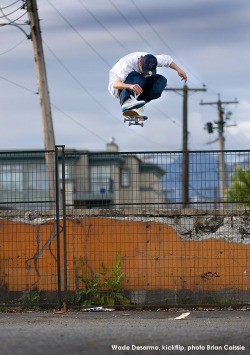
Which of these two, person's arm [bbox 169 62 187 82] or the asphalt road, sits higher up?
person's arm [bbox 169 62 187 82]

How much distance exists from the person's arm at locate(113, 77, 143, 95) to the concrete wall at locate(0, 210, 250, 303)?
261 cm

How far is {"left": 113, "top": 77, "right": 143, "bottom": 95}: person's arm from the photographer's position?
34.9 feet

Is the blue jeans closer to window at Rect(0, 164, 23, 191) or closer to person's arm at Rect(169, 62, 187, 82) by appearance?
person's arm at Rect(169, 62, 187, 82)

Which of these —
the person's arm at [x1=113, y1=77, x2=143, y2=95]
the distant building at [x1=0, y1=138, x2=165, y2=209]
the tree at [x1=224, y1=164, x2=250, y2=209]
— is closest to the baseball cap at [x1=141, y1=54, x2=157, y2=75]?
the person's arm at [x1=113, y1=77, x2=143, y2=95]

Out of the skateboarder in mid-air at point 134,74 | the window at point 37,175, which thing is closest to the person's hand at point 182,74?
the skateboarder in mid-air at point 134,74

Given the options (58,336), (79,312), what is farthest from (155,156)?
(58,336)

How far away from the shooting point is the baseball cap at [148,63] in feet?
35.5

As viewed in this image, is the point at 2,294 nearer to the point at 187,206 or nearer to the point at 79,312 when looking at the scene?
the point at 79,312

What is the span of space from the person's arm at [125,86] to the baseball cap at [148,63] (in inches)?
14.4

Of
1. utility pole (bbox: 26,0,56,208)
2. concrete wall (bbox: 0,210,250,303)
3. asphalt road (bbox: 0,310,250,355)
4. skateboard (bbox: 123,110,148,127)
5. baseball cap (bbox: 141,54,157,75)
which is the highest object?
utility pole (bbox: 26,0,56,208)

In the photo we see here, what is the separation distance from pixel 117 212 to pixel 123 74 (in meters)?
2.77

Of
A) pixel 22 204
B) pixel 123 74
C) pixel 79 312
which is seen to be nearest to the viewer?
pixel 123 74

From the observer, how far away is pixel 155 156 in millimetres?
12312

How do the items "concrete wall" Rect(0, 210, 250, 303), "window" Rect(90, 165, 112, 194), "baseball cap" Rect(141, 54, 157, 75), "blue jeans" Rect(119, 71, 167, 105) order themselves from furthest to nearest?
"window" Rect(90, 165, 112, 194) → "concrete wall" Rect(0, 210, 250, 303) → "blue jeans" Rect(119, 71, 167, 105) → "baseball cap" Rect(141, 54, 157, 75)
